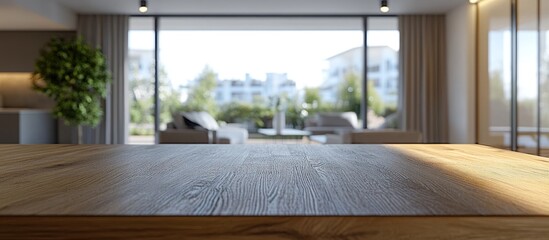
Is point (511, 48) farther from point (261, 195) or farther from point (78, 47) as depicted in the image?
point (261, 195)

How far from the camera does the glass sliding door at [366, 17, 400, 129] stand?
372 inches

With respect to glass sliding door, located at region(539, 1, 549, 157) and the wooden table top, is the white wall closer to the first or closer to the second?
glass sliding door, located at region(539, 1, 549, 157)

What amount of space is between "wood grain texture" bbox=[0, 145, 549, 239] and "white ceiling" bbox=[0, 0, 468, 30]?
6565 mm

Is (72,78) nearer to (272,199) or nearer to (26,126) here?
(26,126)

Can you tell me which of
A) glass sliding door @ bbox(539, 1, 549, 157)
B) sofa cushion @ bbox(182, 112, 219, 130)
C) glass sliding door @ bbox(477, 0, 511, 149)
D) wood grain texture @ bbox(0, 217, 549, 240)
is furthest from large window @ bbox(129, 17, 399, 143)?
wood grain texture @ bbox(0, 217, 549, 240)

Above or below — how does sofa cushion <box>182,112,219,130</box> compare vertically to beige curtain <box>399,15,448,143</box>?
below

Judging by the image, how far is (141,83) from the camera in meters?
9.69

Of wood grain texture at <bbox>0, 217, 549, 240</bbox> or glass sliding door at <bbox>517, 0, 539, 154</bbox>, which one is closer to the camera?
wood grain texture at <bbox>0, 217, 549, 240</bbox>

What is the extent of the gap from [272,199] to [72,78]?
25.6 feet

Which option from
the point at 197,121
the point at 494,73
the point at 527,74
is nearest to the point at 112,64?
the point at 197,121

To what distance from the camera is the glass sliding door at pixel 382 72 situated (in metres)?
9.46

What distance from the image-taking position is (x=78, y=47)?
7934 millimetres

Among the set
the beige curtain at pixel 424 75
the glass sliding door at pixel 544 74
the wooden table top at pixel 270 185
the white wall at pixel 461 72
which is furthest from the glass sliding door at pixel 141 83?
the wooden table top at pixel 270 185

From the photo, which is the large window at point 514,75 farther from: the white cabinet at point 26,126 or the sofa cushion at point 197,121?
the white cabinet at point 26,126
